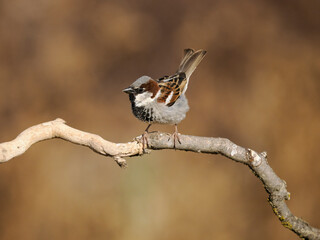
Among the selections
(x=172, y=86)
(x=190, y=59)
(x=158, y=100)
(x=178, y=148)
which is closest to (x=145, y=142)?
(x=178, y=148)

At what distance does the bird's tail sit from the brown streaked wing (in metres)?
0.03

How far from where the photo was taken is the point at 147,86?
127 centimetres

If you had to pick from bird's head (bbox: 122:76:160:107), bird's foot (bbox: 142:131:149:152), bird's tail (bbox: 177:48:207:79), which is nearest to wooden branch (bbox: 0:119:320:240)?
bird's foot (bbox: 142:131:149:152)

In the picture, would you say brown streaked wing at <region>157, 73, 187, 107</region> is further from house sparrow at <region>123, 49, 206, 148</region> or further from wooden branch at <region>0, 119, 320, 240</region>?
wooden branch at <region>0, 119, 320, 240</region>

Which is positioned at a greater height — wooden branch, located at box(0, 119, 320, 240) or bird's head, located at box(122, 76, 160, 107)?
bird's head, located at box(122, 76, 160, 107)

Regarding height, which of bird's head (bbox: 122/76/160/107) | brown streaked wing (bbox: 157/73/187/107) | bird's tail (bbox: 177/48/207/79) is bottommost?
bird's head (bbox: 122/76/160/107)

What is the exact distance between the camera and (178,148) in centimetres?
120

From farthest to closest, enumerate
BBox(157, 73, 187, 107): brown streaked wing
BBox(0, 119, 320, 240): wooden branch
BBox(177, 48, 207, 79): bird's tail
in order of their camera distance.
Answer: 1. BBox(177, 48, 207, 79): bird's tail
2. BBox(157, 73, 187, 107): brown streaked wing
3. BBox(0, 119, 320, 240): wooden branch

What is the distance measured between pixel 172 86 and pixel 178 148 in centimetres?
35

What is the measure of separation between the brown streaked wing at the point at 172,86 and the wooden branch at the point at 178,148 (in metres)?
0.18

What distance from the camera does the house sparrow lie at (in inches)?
49.6

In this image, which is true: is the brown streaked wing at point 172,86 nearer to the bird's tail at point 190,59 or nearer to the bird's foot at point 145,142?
the bird's tail at point 190,59

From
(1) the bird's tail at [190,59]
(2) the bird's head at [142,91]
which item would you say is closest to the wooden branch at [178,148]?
(2) the bird's head at [142,91]

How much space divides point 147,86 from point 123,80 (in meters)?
Answer: 0.92
